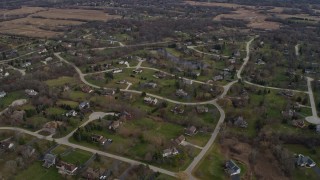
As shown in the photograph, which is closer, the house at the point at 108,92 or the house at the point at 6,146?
the house at the point at 6,146

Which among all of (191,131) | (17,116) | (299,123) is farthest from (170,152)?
(17,116)

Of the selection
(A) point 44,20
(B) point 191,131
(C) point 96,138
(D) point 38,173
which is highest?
(A) point 44,20

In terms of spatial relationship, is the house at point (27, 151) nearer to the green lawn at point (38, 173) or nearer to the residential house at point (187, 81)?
the green lawn at point (38, 173)

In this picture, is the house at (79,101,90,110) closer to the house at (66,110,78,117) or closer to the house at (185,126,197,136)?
the house at (66,110,78,117)

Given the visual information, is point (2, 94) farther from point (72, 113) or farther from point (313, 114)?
point (313, 114)

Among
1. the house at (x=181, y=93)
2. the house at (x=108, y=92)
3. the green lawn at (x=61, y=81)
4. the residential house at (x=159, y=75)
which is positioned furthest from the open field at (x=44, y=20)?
→ the house at (x=181, y=93)
